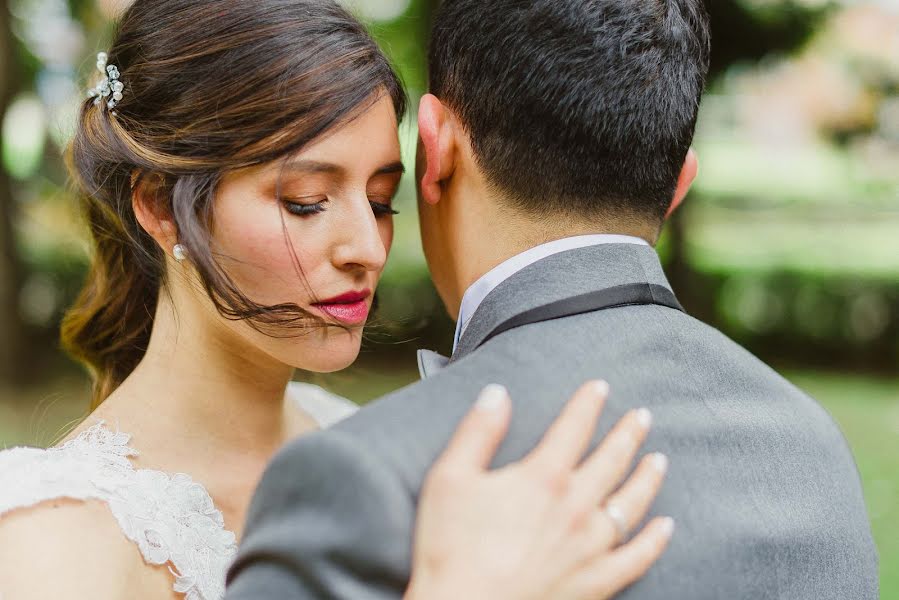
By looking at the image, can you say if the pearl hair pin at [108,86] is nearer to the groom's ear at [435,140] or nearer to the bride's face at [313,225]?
the bride's face at [313,225]

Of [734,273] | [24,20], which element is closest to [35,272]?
[24,20]

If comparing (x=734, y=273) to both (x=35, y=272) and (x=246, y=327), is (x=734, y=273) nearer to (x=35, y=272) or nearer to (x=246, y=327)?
(x=35, y=272)

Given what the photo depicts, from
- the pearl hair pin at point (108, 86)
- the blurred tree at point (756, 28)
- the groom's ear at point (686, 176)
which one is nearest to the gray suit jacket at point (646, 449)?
the groom's ear at point (686, 176)

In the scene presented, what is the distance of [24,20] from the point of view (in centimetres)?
1163

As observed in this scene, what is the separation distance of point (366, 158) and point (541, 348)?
2.60 feet

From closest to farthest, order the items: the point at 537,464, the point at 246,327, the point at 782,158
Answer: the point at 537,464 < the point at 246,327 < the point at 782,158

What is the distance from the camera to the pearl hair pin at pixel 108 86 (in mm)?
2389

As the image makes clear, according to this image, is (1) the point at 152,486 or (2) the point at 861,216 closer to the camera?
(1) the point at 152,486

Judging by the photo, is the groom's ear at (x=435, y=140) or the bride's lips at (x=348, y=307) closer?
the groom's ear at (x=435, y=140)

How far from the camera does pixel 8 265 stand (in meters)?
10.1

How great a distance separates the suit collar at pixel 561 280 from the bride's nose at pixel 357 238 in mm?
419

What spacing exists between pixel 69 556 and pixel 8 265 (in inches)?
357

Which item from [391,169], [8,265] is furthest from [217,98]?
[8,265]

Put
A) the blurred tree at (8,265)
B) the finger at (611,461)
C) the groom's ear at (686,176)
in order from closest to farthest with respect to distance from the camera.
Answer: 1. the finger at (611,461)
2. the groom's ear at (686,176)
3. the blurred tree at (8,265)
